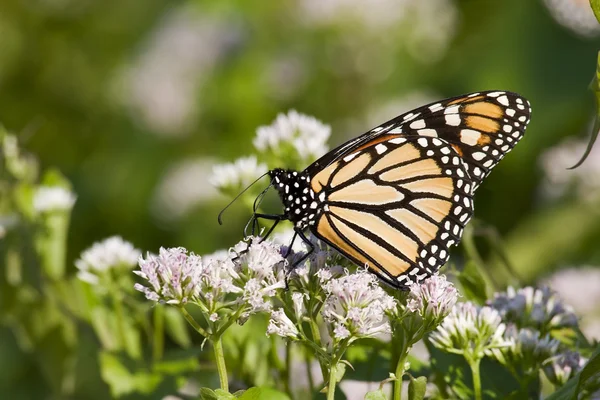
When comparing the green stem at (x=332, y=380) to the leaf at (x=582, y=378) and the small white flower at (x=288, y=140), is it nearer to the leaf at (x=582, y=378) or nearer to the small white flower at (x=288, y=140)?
the leaf at (x=582, y=378)

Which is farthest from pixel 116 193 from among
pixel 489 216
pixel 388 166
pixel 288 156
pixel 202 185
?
pixel 388 166

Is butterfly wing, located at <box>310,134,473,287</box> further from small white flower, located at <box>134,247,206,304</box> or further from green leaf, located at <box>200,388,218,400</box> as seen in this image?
green leaf, located at <box>200,388,218,400</box>

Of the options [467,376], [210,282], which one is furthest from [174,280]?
[467,376]

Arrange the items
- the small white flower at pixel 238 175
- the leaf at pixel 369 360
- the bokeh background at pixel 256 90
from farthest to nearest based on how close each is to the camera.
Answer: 1. the bokeh background at pixel 256 90
2. the small white flower at pixel 238 175
3. the leaf at pixel 369 360

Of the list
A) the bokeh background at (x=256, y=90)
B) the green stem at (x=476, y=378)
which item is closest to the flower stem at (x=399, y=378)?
the green stem at (x=476, y=378)

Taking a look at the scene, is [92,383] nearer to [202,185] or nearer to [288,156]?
[288,156]
